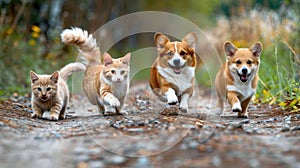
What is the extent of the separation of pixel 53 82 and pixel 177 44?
168 centimetres

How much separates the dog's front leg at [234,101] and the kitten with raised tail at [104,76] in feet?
4.39

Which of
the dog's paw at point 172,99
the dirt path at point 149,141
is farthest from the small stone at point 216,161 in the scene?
the dog's paw at point 172,99

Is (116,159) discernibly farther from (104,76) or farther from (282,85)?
(282,85)

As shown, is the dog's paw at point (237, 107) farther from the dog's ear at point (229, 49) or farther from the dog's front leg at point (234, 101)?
the dog's ear at point (229, 49)

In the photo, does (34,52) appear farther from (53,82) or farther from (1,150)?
(1,150)

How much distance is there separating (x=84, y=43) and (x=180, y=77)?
1.53 metres

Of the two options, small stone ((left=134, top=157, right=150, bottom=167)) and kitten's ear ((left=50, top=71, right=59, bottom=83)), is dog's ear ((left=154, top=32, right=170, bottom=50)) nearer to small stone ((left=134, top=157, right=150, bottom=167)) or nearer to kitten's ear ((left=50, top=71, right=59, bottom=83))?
kitten's ear ((left=50, top=71, right=59, bottom=83))

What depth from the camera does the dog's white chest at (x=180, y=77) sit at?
20.2ft

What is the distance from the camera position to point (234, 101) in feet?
19.9

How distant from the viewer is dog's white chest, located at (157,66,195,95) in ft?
20.2

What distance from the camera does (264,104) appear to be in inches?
301

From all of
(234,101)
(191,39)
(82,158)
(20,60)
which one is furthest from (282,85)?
(20,60)

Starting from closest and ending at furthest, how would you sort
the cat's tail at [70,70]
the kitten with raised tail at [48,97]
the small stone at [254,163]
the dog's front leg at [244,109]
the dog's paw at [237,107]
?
1. the small stone at [254,163]
2. the dog's paw at [237,107]
3. the kitten with raised tail at [48,97]
4. the dog's front leg at [244,109]
5. the cat's tail at [70,70]

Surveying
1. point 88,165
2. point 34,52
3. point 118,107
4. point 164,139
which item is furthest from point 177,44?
point 34,52
